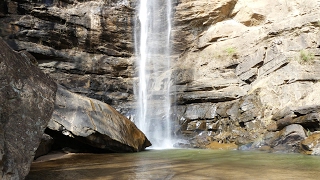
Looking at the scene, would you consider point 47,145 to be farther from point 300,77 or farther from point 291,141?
point 300,77

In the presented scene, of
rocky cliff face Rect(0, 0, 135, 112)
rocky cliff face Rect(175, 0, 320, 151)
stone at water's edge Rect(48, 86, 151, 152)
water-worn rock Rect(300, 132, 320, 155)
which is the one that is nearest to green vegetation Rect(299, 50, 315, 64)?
rocky cliff face Rect(175, 0, 320, 151)

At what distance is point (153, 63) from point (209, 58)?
3.33 metres

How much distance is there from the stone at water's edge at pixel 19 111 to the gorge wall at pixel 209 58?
7.21 m

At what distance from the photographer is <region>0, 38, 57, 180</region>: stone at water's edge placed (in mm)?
2736

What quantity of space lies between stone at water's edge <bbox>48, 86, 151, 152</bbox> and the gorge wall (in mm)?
3794

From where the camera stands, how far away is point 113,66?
15.5 metres

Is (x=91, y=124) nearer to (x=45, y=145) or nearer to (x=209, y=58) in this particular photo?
(x=45, y=145)

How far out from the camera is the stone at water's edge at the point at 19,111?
8.98 feet

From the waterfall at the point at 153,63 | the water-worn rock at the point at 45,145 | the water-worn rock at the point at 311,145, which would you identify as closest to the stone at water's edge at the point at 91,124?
the water-worn rock at the point at 45,145

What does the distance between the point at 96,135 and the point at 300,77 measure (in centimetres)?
819

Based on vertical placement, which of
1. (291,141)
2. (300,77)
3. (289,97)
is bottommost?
(291,141)

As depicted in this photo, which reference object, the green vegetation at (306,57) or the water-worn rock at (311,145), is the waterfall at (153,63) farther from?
the water-worn rock at (311,145)

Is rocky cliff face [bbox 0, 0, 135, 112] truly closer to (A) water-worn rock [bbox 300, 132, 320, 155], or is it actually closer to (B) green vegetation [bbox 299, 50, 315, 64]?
(B) green vegetation [bbox 299, 50, 315, 64]

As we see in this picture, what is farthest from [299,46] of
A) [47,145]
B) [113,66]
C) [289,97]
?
[47,145]
